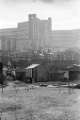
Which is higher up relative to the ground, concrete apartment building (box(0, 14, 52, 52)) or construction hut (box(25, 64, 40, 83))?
concrete apartment building (box(0, 14, 52, 52))

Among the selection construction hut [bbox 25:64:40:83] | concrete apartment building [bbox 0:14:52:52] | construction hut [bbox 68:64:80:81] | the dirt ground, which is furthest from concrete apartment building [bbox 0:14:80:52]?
the dirt ground

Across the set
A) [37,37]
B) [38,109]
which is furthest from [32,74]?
[37,37]

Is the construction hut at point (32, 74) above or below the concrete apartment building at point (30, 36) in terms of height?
below

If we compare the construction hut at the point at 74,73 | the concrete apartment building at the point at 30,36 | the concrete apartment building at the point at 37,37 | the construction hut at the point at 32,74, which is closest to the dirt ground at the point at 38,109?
the construction hut at the point at 74,73

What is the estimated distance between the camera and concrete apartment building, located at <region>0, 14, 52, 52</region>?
2812cm

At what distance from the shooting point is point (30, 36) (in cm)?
2875

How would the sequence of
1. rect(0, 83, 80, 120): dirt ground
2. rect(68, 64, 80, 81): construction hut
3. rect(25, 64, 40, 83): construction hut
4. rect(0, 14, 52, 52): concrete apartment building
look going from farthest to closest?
rect(0, 14, 52, 52): concrete apartment building
rect(25, 64, 40, 83): construction hut
rect(68, 64, 80, 81): construction hut
rect(0, 83, 80, 120): dirt ground

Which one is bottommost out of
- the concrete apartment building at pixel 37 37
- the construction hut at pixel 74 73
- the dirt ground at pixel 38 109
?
the dirt ground at pixel 38 109

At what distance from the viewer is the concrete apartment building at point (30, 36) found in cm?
2812

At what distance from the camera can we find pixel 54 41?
29.9 metres

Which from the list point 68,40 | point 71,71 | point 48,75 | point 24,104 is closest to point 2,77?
point 48,75

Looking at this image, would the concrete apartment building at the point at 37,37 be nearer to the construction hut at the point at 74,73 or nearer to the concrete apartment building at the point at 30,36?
the concrete apartment building at the point at 30,36

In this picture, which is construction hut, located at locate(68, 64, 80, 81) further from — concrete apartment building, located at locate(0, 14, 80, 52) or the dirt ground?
concrete apartment building, located at locate(0, 14, 80, 52)

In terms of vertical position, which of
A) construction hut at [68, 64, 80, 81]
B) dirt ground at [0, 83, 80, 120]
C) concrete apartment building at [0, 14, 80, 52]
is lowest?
dirt ground at [0, 83, 80, 120]
